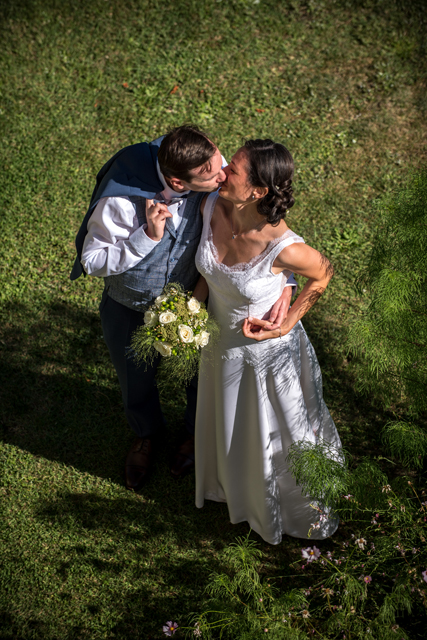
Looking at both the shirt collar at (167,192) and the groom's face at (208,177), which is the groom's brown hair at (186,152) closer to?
the groom's face at (208,177)

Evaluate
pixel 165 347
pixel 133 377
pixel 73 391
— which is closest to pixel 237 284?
pixel 165 347

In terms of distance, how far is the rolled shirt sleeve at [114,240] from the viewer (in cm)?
238

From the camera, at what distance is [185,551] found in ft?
11.2

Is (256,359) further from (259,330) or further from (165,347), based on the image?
(165,347)

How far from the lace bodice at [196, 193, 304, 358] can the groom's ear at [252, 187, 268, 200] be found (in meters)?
0.24

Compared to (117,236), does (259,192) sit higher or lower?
higher

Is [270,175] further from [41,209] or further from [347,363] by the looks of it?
[41,209]

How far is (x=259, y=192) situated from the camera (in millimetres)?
2271

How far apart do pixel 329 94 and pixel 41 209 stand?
11.7 feet

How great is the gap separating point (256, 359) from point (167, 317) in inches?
A: 24.5

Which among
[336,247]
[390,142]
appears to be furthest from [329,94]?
[336,247]

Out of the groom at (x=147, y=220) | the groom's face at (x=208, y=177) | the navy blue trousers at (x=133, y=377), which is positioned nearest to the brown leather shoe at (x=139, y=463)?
the navy blue trousers at (x=133, y=377)

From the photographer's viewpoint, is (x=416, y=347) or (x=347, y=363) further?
(x=347, y=363)

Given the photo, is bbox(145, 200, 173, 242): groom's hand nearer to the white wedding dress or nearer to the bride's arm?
the white wedding dress
